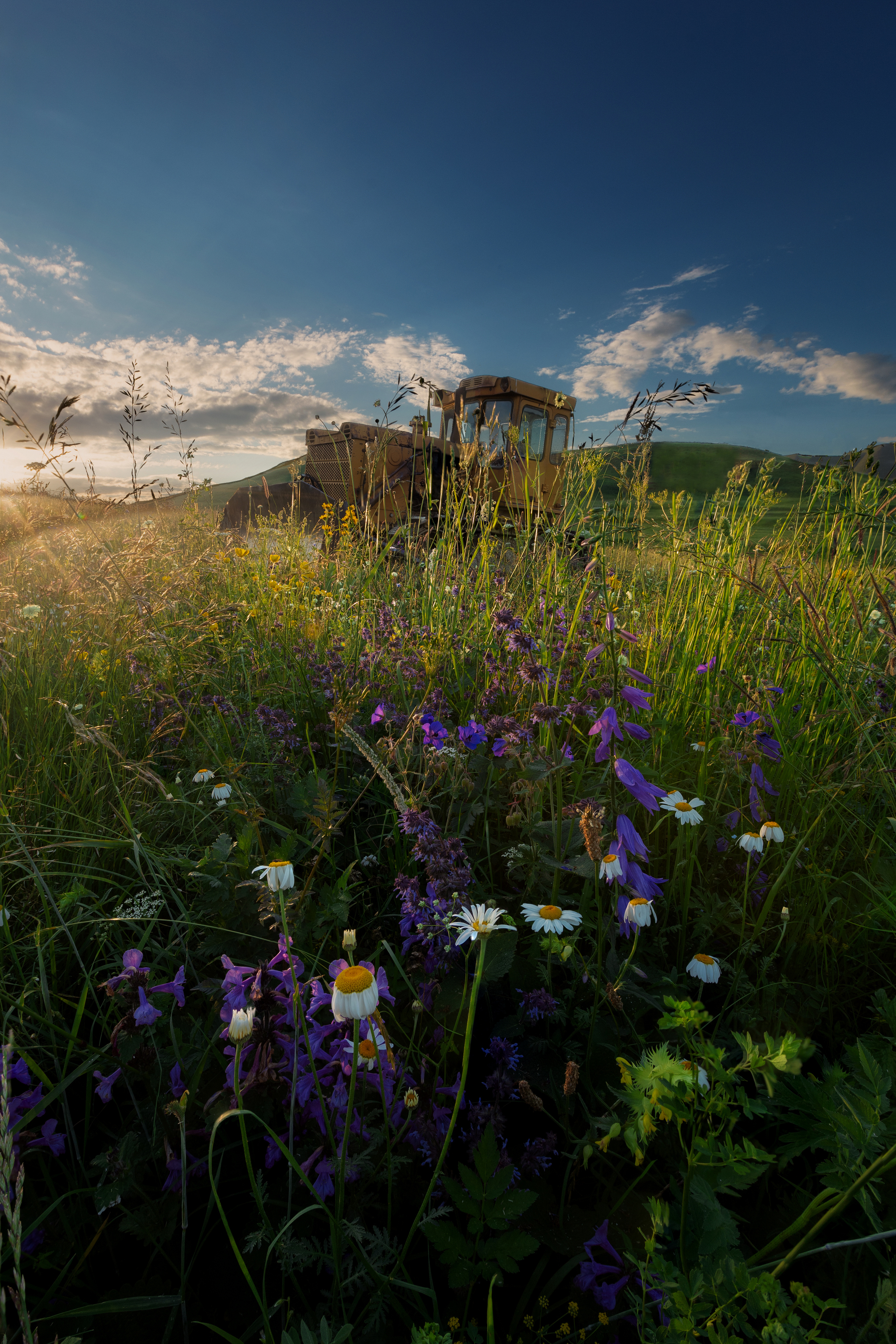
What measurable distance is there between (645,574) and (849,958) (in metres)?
2.86

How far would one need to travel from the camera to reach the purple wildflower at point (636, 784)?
1.17 metres

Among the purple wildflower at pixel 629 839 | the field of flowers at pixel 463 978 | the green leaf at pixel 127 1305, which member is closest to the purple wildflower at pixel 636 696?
the field of flowers at pixel 463 978

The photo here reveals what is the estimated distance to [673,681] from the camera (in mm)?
2477

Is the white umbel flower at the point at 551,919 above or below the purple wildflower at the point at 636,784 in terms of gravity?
below

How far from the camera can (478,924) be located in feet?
2.97

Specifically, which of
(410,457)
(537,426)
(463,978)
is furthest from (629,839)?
(537,426)

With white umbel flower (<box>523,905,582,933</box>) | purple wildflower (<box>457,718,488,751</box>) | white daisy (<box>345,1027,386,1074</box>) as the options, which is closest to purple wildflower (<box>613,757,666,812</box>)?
white umbel flower (<box>523,905,582,933</box>)

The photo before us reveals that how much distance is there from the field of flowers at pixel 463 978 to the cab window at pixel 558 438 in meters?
10.2

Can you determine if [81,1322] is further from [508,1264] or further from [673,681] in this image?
[673,681]

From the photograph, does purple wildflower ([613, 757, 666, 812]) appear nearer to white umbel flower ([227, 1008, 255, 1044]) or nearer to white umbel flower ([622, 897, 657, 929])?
white umbel flower ([622, 897, 657, 929])

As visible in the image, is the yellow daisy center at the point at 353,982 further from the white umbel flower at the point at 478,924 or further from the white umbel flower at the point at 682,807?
the white umbel flower at the point at 682,807

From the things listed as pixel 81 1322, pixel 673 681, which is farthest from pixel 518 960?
pixel 673 681

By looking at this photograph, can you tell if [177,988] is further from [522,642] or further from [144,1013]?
[522,642]

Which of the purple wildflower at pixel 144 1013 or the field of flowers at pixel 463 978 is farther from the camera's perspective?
the purple wildflower at pixel 144 1013
